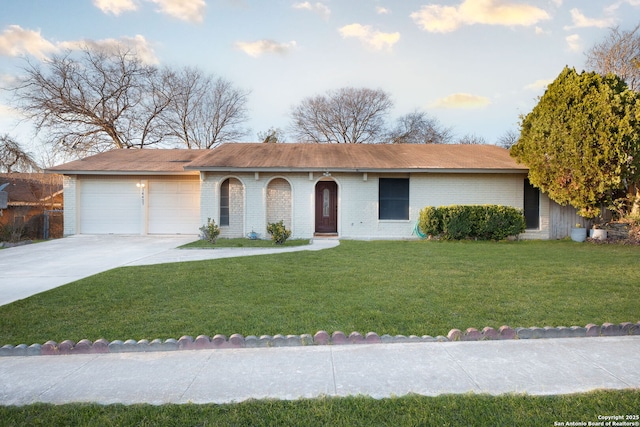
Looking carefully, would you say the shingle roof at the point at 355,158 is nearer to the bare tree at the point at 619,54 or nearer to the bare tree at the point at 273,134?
the bare tree at the point at 619,54

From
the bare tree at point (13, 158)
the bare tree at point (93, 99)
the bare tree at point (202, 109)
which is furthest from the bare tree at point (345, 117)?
the bare tree at point (13, 158)

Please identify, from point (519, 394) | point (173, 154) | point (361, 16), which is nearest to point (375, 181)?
point (361, 16)

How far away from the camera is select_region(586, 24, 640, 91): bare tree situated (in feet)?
61.3

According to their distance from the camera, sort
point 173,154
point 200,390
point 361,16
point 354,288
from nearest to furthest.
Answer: point 200,390
point 354,288
point 361,16
point 173,154

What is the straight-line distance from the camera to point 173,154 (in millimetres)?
16312

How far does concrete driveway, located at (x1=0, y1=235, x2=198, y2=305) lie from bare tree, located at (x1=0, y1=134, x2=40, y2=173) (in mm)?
13341

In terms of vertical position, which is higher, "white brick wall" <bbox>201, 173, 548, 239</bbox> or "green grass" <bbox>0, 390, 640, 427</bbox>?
"white brick wall" <bbox>201, 173, 548, 239</bbox>

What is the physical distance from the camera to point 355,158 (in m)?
13.9

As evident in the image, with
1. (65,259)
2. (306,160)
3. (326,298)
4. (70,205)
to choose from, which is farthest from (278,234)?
(70,205)

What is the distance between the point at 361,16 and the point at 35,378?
1413 centimetres

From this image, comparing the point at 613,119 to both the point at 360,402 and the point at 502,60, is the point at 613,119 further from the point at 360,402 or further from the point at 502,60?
the point at 360,402

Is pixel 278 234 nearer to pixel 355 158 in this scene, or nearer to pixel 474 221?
pixel 355 158

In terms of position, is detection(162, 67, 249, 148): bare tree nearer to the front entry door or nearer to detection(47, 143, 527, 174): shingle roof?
detection(47, 143, 527, 174): shingle roof

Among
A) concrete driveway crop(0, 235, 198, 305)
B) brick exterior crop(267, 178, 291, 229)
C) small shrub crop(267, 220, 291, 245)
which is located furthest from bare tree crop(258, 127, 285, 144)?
small shrub crop(267, 220, 291, 245)
